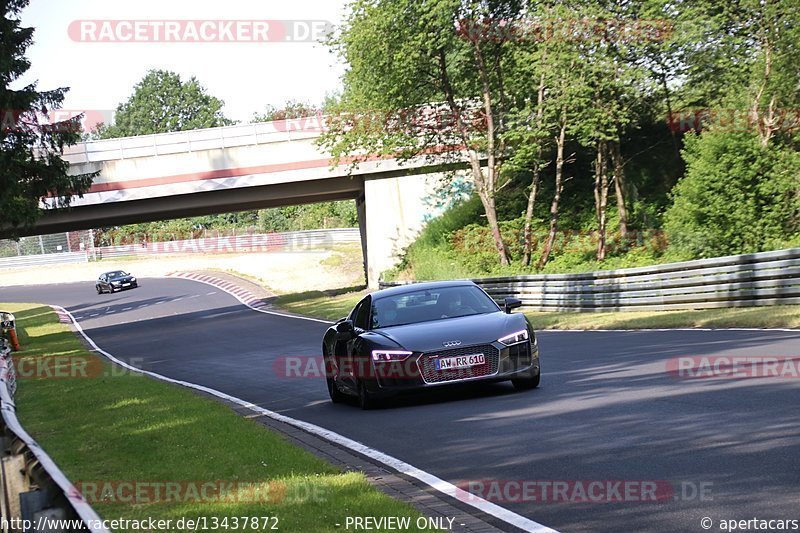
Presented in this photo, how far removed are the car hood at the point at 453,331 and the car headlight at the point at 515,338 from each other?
0.19 feet

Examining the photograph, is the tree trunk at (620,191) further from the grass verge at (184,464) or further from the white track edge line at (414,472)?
the white track edge line at (414,472)

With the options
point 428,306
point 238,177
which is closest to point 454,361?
point 428,306

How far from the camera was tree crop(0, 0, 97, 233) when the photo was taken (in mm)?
30656

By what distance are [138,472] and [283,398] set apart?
6.01m

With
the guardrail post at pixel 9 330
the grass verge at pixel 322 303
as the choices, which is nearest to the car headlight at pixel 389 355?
the guardrail post at pixel 9 330

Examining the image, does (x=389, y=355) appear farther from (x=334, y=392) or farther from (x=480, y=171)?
(x=480, y=171)

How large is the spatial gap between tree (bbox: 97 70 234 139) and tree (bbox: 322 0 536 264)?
381 feet

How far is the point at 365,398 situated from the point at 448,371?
1106mm

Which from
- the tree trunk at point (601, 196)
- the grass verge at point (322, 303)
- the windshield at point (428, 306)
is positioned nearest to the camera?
the windshield at point (428, 306)

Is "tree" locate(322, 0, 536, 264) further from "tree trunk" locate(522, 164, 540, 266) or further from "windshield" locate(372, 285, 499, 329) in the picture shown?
"windshield" locate(372, 285, 499, 329)

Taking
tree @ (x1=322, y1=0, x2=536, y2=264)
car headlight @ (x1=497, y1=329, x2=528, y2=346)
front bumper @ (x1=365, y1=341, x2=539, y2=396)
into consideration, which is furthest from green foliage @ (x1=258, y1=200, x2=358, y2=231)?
front bumper @ (x1=365, y1=341, x2=539, y2=396)

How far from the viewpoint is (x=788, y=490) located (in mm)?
6352

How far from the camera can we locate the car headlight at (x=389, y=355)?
12.1 m

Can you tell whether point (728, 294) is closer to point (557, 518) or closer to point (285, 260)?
point (557, 518)
